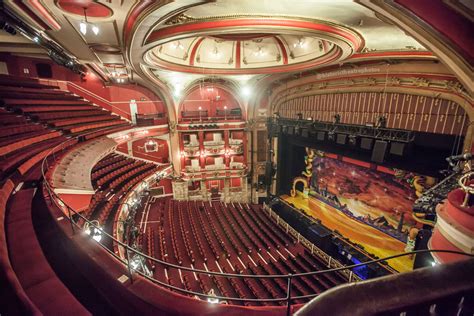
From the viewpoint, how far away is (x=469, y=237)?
298cm

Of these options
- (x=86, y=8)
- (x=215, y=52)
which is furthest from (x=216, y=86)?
(x=86, y=8)

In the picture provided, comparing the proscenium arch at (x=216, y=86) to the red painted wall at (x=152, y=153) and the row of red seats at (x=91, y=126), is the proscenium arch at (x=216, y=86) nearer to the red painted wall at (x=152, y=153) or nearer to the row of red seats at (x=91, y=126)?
the red painted wall at (x=152, y=153)

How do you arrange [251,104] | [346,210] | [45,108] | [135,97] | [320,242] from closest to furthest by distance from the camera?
[45,108] → [320,242] → [346,210] → [135,97] → [251,104]

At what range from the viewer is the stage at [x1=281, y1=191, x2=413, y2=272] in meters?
9.54

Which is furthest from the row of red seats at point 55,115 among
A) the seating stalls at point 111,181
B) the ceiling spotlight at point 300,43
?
the ceiling spotlight at point 300,43

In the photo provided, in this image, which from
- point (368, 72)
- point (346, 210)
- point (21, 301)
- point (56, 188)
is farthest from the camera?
point (346, 210)

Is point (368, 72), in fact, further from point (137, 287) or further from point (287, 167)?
point (137, 287)

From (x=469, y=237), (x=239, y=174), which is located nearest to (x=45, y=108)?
(x=239, y=174)

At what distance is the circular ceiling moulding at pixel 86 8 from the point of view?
171 inches

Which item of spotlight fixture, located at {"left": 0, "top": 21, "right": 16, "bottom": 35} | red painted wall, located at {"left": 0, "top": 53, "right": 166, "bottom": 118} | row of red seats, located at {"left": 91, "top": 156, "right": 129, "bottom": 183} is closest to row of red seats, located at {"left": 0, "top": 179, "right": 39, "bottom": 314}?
spotlight fixture, located at {"left": 0, "top": 21, "right": 16, "bottom": 35}

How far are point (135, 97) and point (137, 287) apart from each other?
14407 mm

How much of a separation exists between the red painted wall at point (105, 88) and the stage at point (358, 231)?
12.1 metres

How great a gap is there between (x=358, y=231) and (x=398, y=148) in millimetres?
6136

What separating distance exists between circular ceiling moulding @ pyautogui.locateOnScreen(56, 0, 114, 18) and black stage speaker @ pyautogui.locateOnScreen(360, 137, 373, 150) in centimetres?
902
